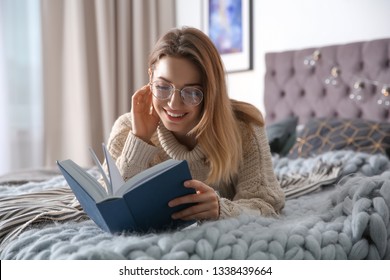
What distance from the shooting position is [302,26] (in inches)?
118

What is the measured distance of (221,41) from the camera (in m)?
3.53

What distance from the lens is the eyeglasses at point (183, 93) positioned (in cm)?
124

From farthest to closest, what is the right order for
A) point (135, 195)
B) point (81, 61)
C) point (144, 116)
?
point (81, 61)
point (144, 116)
point (135, 195)

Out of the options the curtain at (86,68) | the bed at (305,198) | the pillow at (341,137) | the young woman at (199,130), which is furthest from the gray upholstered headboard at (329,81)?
the young woman at (199,130)

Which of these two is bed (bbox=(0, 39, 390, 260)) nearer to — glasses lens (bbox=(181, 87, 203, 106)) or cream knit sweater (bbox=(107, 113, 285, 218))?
cream knit sweater (bbox=(107, 113, 285, 218))

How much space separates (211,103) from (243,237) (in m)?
0.44

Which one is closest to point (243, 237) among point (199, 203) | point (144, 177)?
point (199, 203)

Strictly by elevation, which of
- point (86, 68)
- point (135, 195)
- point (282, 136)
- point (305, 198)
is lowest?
point (305, 198)

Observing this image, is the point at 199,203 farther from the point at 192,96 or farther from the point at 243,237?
the point at 192,96

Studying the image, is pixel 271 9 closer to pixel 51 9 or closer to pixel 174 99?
pixel 51 9

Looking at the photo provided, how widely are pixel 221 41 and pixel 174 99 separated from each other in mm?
2389

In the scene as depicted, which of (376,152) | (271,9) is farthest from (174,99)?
(271,9)

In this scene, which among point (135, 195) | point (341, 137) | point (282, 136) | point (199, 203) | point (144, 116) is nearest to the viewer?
point (135, 195)

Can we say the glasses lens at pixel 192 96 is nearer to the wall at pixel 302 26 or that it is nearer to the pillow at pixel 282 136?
the pillow at pixel 282 136
